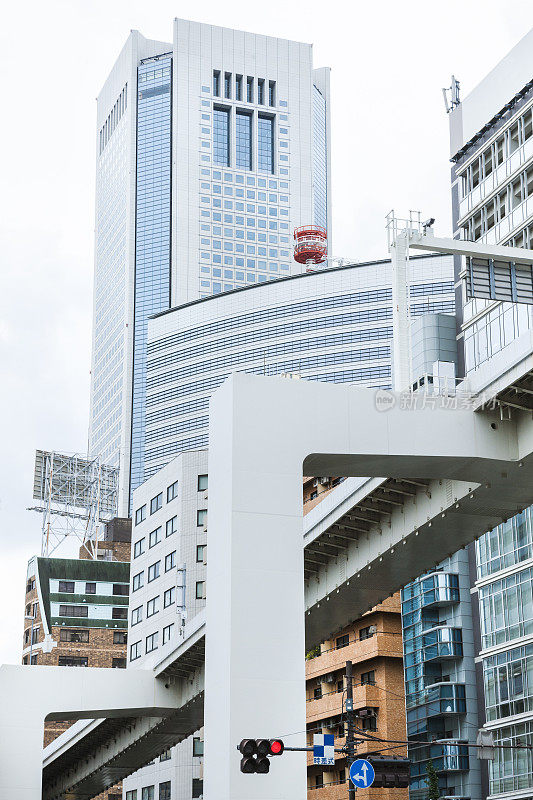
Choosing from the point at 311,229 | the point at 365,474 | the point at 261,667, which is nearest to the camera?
the point at 261,667

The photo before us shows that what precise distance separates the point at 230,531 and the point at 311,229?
464 feet

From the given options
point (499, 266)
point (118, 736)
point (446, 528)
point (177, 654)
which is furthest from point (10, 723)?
point (499, 266)

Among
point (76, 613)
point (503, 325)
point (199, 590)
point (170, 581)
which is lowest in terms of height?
point (199, 590)

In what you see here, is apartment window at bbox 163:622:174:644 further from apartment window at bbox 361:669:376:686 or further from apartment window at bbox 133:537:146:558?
apartment window at bbox 361:669:376:686

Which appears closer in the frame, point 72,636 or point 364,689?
point 364,689

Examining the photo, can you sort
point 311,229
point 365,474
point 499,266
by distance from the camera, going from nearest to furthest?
1. point 365,474
2. point 499,266
3. point 311,229

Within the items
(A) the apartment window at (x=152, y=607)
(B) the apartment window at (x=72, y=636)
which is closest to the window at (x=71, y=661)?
(B) the apartment window at (x=72, y=636)

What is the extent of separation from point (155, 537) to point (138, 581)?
18.9 ft

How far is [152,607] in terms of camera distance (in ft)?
357

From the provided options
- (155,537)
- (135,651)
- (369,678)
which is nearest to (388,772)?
(369,678)

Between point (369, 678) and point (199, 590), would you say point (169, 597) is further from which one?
point (369, 678)

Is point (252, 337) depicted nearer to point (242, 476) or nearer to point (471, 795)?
point (471, 795)

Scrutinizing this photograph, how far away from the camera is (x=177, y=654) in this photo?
52.2 metres

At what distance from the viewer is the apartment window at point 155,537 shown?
111 meters
